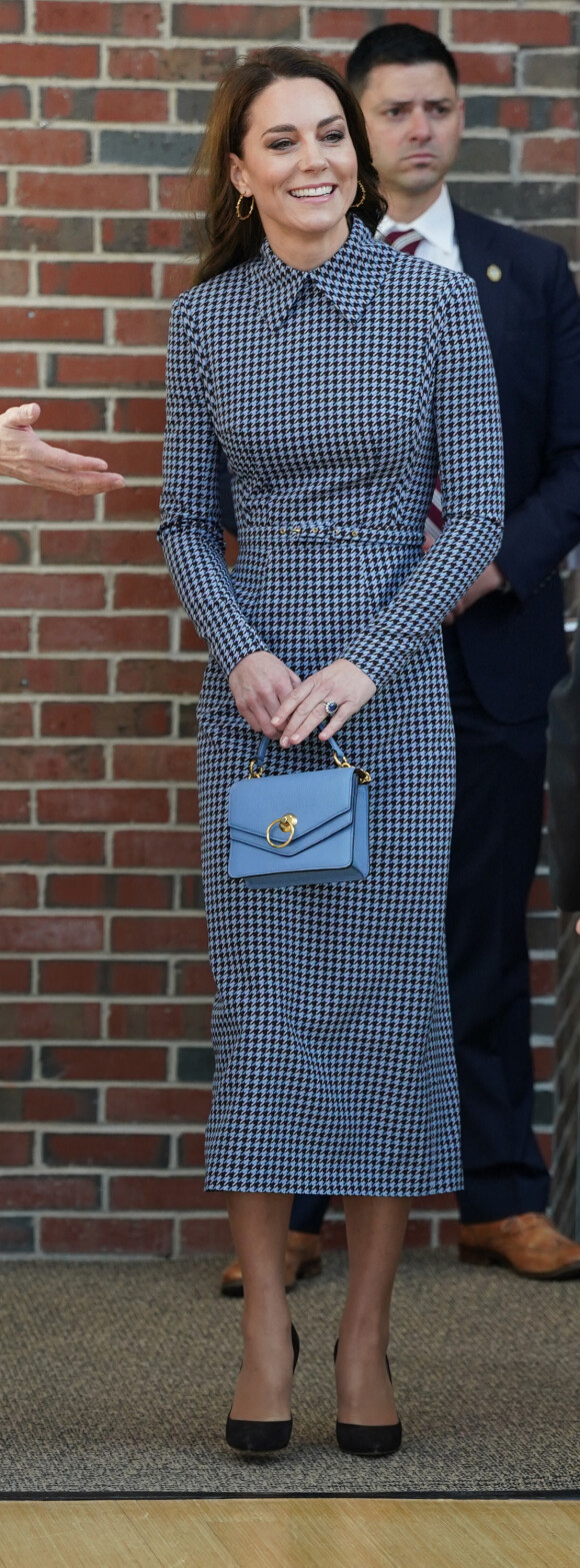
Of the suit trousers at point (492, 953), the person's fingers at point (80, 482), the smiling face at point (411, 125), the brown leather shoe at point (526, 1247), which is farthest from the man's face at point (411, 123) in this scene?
the brown leather shoe at point (526, 1247)

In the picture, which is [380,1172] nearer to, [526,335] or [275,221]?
[275,221]

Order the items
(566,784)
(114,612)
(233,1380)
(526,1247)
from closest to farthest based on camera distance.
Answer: (566,784) → (233,1380) → (526,1247) → (114,612)

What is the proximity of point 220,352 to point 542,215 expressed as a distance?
126 centimetres

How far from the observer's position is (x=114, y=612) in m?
3.51

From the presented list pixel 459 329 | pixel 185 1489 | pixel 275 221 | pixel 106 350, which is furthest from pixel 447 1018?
pixel 106 350

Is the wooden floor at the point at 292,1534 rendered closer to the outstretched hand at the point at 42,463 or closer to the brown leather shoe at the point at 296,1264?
the brown leather shoe at the point at 296,1264

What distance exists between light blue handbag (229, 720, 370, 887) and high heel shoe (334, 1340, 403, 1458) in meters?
0.69

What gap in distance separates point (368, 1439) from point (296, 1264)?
90 cm

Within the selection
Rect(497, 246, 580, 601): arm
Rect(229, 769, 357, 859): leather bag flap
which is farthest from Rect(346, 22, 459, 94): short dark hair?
Rect(229, 769, 357, 859): leather bag flap

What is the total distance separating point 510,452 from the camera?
324cm

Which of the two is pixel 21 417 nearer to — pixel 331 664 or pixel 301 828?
pixel 331 664

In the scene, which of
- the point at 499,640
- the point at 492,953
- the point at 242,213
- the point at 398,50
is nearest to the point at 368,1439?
the point at 492,953

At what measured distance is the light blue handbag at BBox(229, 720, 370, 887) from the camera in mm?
2270

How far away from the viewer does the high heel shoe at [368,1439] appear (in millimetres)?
2389
